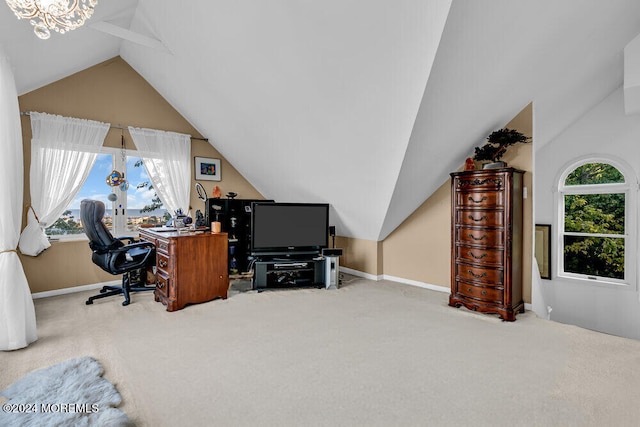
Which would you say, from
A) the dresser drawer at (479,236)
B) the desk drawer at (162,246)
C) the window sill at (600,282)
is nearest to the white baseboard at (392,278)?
the dresser drawer at (479,236)

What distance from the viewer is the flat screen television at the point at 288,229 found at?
433cm

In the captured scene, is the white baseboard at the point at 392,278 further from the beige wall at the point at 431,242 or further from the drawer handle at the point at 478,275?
the drawer handle at the point at 478,275

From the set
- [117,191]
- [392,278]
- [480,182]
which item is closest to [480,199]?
[480,182]

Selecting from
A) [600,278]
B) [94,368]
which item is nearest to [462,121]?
[600,278]

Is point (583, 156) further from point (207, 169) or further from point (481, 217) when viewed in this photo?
point (207, 169)

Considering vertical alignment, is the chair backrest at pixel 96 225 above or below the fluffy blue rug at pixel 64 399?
above

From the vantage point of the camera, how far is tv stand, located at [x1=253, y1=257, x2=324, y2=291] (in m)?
4.21

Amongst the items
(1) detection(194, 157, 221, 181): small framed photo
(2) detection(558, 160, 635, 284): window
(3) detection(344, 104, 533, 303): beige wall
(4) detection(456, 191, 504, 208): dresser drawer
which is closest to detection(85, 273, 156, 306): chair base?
(1) detection(194, 157, 221, 181): small framed photo

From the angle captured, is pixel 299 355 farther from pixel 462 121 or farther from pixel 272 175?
pixel 272 175

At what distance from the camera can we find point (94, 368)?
2131 mm

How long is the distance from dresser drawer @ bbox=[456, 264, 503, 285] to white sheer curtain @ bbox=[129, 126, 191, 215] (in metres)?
4.20

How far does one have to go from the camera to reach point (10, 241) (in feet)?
8.16

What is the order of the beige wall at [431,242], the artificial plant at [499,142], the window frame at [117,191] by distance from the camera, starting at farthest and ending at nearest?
1. the window frame at [117,191]
2. the beige wall at [431,242]
3. the artificial plant at [499,142]

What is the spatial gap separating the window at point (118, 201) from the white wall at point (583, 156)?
18.2 ft
